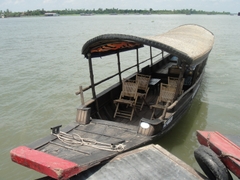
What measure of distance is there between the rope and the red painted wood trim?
70 centimetres

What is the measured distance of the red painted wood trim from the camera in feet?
9.55

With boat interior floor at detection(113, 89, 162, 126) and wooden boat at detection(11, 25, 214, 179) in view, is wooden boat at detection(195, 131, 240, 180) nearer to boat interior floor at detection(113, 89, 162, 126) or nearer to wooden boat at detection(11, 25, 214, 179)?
wooden boat at detection(11, 25, 214, 179)

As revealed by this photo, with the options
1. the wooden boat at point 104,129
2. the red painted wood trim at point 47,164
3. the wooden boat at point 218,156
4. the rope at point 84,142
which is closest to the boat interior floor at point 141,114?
the wooden boat at point 104,129

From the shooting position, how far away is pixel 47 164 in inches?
118

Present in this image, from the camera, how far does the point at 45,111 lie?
27.2ft

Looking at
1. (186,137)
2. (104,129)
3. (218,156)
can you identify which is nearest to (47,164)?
(104,129)

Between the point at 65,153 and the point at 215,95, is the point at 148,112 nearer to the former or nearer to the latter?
the point at 65,153

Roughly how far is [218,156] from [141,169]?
45.7 inches

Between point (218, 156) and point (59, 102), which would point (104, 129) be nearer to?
point (218, 156)

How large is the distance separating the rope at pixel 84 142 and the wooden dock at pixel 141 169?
0.15 metres

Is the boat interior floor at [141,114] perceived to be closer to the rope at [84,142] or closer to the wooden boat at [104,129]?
the wooden boat at [104,129]

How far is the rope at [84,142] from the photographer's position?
3789 mm

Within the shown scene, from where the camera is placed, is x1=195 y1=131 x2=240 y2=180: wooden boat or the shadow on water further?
the shadow on water

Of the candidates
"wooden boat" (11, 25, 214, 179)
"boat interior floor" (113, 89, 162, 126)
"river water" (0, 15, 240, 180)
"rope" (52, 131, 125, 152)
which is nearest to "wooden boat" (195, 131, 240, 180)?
"wooden boat" (11, 25, 214, 179)
